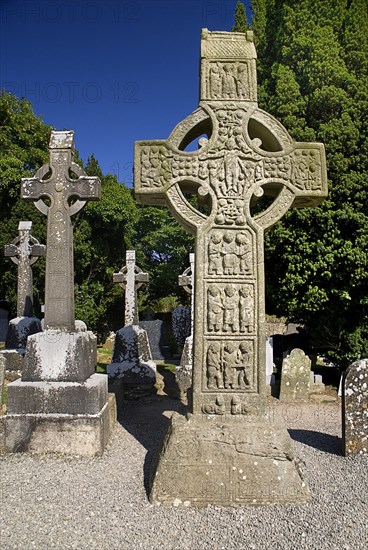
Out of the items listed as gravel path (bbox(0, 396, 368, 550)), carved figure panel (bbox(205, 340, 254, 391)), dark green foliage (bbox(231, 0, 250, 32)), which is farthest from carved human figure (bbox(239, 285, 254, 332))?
dark green foliage (bbox(231, 0, 250, 32))

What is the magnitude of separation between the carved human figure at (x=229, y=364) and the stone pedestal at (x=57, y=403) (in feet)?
6.09

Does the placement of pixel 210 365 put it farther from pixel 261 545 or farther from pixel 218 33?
pixel 218 33

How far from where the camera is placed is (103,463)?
14.0ft

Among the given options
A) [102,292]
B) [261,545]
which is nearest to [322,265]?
[261,545]

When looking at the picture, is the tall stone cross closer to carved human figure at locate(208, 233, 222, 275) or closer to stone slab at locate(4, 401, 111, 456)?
carved human figure at locate(208, 233, 222, 275)

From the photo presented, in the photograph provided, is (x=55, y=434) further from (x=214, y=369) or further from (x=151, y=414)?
(x=151, y=414)

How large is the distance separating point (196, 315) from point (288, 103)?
864 centimetres

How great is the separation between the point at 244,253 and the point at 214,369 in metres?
1.16

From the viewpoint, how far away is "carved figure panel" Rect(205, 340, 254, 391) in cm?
370

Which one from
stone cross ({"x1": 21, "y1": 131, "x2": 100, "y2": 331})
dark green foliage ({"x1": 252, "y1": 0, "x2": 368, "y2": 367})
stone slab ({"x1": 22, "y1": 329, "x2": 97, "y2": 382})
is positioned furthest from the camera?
dark green foliage ({"x1": 252, "y1": 0, "x2": 368, "y2": 367})

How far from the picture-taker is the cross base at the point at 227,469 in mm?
3297

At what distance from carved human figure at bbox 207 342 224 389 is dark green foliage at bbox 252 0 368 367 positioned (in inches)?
248

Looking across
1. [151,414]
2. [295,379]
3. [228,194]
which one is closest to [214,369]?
[228,194]

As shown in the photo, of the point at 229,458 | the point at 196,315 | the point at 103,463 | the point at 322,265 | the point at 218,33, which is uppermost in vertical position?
the point at 218,33
